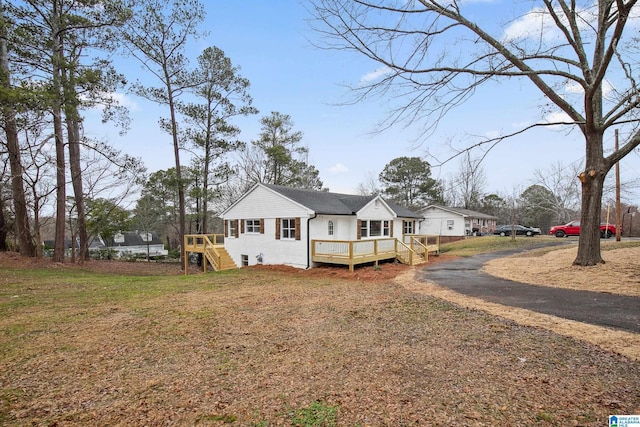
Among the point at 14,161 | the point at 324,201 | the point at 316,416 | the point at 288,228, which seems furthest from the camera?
the point at 324,201

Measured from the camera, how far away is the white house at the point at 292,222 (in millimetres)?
15539

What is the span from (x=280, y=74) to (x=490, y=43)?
874 centimetres

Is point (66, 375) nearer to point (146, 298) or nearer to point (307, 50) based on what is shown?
point (146, 298)

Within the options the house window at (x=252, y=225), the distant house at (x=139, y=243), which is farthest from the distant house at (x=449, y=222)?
the distant house at (x=139, y=243)

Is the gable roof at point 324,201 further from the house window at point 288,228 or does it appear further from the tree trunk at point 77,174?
the tree trunk at point 77,174

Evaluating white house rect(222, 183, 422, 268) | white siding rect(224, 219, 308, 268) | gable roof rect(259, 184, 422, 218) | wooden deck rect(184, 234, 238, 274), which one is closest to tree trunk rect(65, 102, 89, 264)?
wooden deck rect(184, 234, 238, 274)

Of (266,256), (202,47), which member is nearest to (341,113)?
(266,256)

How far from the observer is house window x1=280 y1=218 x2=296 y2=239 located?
15954 mm

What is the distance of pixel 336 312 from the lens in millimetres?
6480

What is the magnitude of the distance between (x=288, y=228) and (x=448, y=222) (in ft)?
75.4

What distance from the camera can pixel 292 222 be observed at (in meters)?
16.0

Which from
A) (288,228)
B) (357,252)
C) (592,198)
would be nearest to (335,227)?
(288,228)

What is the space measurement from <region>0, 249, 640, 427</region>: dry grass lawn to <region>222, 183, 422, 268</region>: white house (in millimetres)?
8805

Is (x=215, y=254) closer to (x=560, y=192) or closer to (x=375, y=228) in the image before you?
(x=375, y=228)
